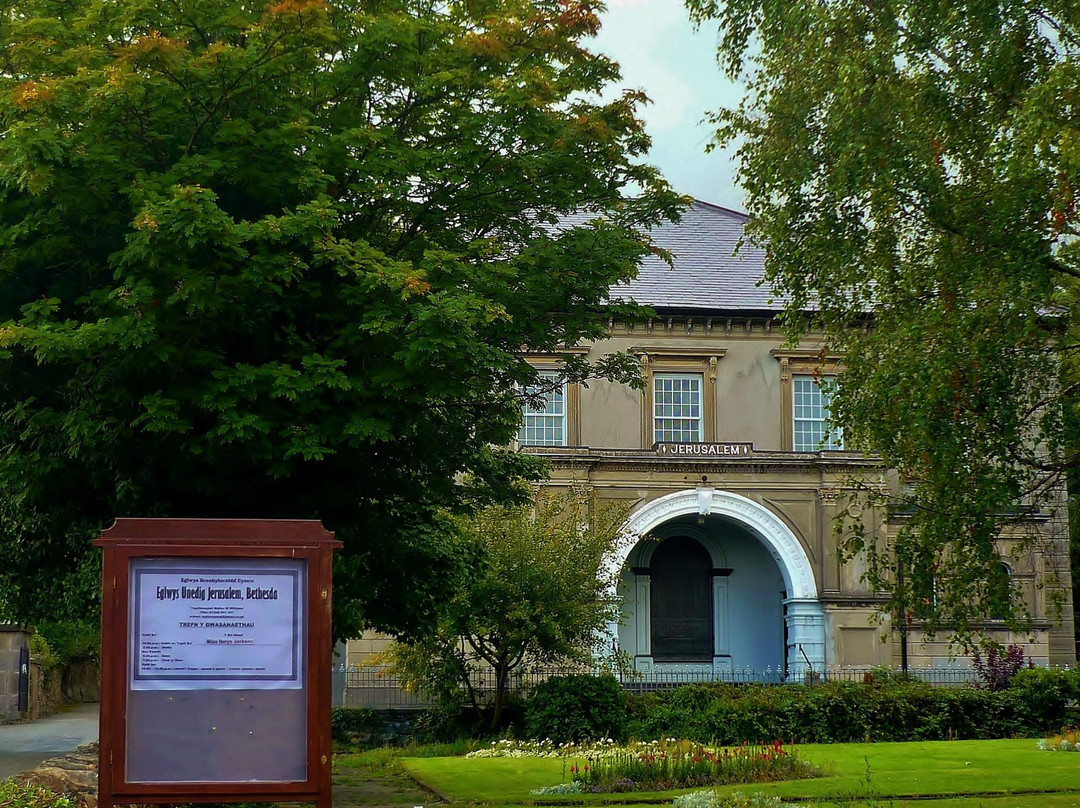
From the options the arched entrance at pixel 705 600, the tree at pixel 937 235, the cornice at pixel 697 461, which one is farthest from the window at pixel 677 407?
the tree at pixel 937 235

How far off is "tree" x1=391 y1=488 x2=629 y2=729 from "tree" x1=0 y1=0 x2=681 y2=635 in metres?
10.8

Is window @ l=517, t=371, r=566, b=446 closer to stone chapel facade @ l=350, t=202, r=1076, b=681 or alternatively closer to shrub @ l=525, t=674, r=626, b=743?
stone chapel facade @ l=350, t=202, r=1076, b=681

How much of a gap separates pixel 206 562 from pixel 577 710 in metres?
16.5

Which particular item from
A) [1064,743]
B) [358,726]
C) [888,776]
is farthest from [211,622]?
[358,726]

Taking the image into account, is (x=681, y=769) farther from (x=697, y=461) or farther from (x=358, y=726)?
(x=697, y=461)

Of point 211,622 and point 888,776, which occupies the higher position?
point 211,622

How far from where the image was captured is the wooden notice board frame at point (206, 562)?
947 cm

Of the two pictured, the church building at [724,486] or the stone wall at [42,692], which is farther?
the church building at [724,486]

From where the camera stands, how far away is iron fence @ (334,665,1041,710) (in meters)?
30.6

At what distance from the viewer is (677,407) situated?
133 feet

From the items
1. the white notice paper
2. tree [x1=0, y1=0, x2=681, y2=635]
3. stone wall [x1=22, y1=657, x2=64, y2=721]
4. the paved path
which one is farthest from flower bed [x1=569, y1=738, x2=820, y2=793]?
stone wall [x1=22, y1=657, x2=64, y2=721]

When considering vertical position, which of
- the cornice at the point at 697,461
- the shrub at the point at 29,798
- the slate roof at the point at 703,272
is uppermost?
the slate roof at the point at 703,272

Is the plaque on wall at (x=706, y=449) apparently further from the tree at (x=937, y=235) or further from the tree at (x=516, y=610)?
the tree at (x=937, y=235)

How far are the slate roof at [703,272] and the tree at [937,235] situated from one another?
70.6ft
